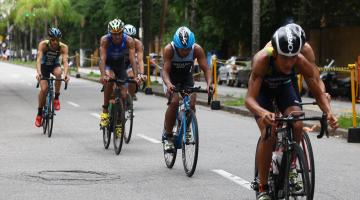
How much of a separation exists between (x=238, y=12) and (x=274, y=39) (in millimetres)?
33072

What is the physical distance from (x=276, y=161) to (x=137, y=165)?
3.87 metres

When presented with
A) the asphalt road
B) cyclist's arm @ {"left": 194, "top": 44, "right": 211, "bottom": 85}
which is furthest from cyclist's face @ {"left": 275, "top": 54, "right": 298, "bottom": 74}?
cyclist's arm @ {"left": 194, "top": 44, "right": 211, "bottom": 85}

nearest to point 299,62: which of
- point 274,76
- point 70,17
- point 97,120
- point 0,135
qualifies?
point 274,76

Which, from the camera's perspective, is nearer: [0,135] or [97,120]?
[0,135]

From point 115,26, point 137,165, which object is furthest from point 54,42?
point 137,165

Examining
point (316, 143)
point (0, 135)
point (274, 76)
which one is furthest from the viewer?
point (0, 135)

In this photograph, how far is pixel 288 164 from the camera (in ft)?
20.9

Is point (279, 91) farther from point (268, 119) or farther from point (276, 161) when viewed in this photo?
point (268, 119)

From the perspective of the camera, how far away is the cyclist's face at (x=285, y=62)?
6.39 meters

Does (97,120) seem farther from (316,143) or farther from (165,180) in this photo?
(165,180)

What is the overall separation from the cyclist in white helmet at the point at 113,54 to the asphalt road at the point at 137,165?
863 mm

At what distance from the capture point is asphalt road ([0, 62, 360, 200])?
27.4ft

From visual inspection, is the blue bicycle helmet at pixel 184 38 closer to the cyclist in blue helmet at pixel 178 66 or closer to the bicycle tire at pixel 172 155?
the cyclist in blue helmet at pixel 178 66

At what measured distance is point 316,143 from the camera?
42.8 feet
